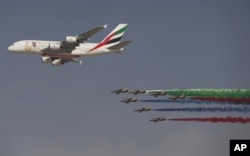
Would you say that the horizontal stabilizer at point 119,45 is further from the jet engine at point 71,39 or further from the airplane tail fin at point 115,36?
the jet engine at point 71,39

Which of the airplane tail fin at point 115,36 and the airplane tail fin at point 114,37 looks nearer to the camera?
the airplane tail fin at point 114,37

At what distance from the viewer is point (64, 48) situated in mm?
158000

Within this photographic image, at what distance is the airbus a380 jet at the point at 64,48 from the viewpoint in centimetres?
15662

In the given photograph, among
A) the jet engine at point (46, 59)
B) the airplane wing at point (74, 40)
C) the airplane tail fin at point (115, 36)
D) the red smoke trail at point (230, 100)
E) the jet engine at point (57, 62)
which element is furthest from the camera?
the airplane tail fin at point (115, 36)

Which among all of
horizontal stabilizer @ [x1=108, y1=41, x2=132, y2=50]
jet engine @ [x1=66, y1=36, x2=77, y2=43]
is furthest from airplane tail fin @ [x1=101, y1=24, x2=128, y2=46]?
jet engine @ [x1=66, y1=36, x2=77, y2=43]

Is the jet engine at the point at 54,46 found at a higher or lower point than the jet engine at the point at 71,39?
lower

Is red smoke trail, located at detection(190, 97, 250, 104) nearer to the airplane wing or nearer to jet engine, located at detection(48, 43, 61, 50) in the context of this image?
the airplane wing

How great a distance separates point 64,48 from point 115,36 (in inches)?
592

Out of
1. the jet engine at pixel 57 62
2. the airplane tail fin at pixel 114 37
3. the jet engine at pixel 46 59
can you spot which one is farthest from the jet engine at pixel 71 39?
the jet engine at pixel 46 59

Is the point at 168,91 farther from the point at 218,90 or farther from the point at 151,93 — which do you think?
the point at 218,90

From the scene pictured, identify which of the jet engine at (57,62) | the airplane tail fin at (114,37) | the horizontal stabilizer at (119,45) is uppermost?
the airplane tail fin at (114,37)

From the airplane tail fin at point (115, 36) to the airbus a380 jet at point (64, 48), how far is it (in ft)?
12.1

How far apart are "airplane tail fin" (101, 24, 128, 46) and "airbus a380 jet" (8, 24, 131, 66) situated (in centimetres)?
370

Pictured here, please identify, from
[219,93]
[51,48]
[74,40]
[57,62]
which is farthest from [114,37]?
[219,93]
